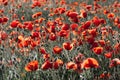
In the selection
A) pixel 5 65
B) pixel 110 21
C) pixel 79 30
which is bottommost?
pixel 110 21

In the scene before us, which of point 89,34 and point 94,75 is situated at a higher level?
point 89,34

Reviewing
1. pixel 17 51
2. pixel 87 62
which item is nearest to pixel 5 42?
pixel 17 51

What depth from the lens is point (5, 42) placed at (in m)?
3.93

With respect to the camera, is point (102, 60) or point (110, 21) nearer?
point (102, 60)

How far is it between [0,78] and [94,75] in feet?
2.93

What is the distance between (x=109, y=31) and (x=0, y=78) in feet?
4.33

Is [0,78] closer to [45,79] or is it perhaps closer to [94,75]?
[45,79]

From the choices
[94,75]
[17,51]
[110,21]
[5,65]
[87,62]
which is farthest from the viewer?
[110,21]

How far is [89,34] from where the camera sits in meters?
3.39

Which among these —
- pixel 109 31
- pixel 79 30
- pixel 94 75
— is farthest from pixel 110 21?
pixel 94 75

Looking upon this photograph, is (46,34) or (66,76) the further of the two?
(46,34)

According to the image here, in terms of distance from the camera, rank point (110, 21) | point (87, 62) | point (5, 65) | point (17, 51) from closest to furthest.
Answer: point (87, 62)
point (5, 65)
point (17, 51)
point (110, 21)

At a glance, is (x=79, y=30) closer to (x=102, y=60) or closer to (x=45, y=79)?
(x=102, y=60)

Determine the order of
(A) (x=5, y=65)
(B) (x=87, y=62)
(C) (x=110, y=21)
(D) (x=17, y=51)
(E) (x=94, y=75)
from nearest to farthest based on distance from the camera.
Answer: (B) (x=87, y=62)
(E) (x=94, y=75)
(A) (x=5, y=65)
(D) (x=17, y=51)
(C) (x=110, y=21)
